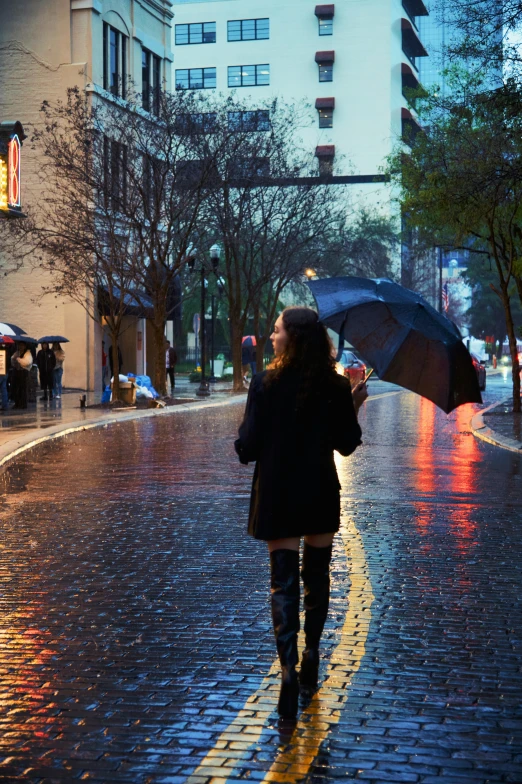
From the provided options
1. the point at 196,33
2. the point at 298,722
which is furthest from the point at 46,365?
the point at 196,33

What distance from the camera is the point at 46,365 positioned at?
3481 cm

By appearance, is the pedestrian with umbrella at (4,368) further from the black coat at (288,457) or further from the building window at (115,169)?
the black coat at (288,457)

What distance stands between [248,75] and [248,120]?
55.5m

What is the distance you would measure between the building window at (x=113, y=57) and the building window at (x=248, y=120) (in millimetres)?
4274

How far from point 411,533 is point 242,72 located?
286ft

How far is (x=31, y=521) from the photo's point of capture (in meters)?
11.3

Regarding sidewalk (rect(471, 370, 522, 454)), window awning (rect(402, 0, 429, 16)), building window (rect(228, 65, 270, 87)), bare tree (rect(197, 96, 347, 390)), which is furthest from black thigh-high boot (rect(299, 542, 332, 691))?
window awning (rect(402, 0, 429, 16))

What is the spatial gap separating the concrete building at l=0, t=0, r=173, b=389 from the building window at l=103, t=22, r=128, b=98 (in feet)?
0.12

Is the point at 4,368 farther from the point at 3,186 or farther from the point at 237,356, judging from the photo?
the point at 237,356

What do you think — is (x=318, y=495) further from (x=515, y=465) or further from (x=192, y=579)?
(x=515, y=465)

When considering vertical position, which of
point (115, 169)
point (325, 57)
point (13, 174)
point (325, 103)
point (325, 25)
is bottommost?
point (13, 174)

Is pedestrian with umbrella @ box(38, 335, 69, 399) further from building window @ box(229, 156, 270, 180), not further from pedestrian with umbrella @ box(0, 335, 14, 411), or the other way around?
building window @ box(229, 156, 270, 180)

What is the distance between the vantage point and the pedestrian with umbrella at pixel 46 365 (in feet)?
113

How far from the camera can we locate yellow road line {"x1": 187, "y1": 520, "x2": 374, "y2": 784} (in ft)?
15.0
